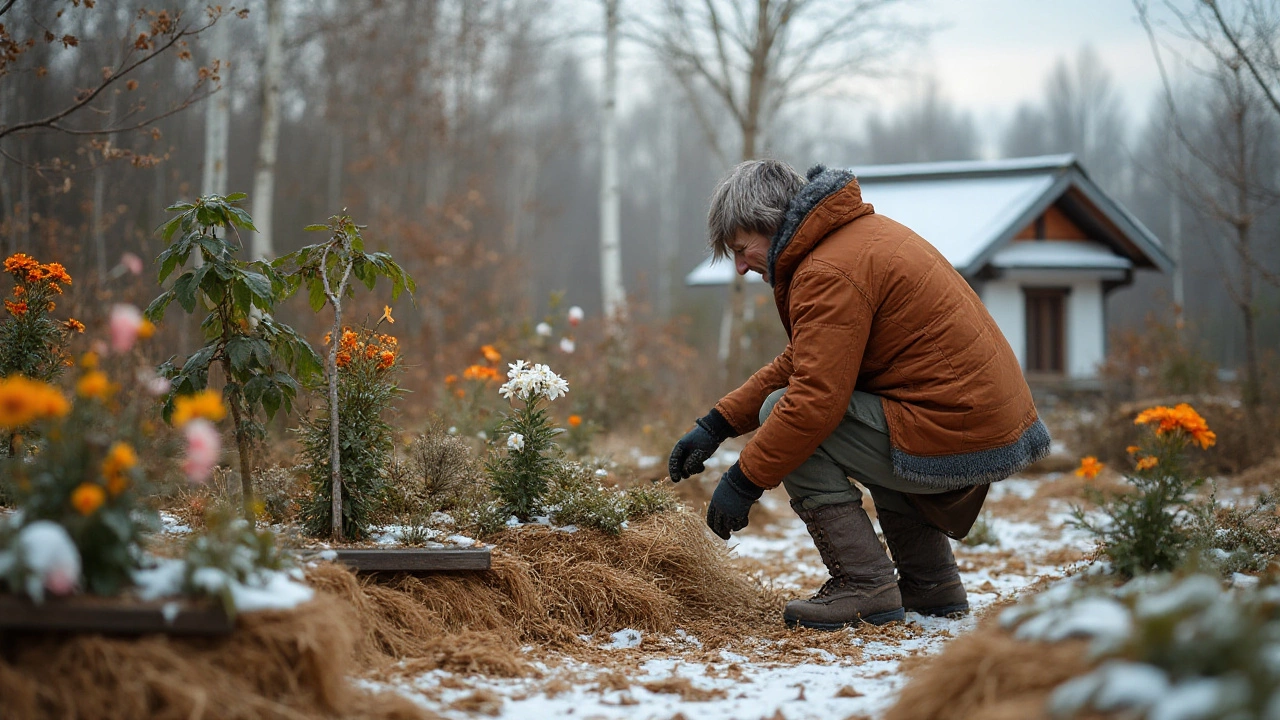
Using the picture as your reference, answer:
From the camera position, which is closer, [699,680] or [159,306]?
[699,680]

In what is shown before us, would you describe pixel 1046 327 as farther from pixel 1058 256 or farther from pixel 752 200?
pixel 752 200

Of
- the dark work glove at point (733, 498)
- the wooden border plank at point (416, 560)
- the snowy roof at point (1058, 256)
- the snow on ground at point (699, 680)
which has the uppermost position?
the snowy roof at point (1058, 256)

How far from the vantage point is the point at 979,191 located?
13898 mm

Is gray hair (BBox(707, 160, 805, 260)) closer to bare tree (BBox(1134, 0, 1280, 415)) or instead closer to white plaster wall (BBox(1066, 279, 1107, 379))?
bare tree (BBox(1134, 0, 1280, 415))

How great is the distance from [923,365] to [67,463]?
94.2 inches

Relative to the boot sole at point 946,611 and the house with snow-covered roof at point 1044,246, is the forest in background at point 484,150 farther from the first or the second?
the boot sole at point 946,611

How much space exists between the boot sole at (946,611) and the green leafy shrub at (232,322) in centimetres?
238

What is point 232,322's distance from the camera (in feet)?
10.4

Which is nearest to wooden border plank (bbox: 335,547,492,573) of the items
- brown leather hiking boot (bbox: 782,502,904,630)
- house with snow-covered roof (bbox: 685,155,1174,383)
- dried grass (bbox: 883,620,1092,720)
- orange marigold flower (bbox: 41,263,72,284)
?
brown leather hiking boot (bbox: 782,502,904,630)

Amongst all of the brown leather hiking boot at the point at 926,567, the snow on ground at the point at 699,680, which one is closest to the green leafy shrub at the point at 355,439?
the snow on ground at the point at 699,680

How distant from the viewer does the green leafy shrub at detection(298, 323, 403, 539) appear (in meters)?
3.11

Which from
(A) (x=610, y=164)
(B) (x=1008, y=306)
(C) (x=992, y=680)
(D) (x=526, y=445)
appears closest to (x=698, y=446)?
(D) (x=526, y=445)

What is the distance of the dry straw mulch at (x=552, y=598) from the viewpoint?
105 inches

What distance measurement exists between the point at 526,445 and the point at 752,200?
3.94ft
